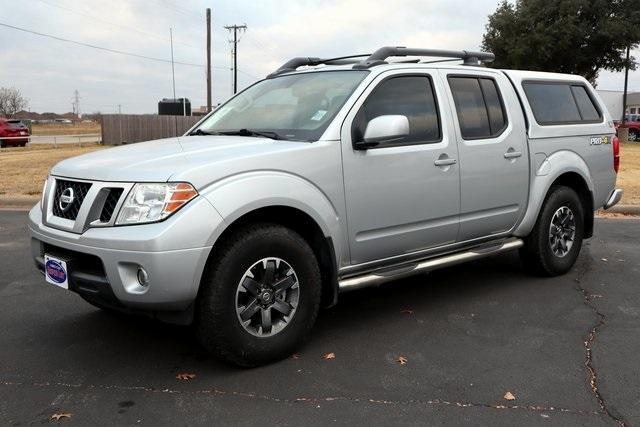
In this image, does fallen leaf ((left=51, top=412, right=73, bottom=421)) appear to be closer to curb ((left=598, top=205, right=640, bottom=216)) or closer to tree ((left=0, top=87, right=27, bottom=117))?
curb ((left=598, top=205, right=640, bottom=216))

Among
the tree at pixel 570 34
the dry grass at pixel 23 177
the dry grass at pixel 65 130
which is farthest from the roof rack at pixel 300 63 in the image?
the dry grass at pixel 65 130

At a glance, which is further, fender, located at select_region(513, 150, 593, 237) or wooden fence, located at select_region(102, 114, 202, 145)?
wooden fence, located at select_region(102, 114, 202, 145)

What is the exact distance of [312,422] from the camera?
2969 millimetres

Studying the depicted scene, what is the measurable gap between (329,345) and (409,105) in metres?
1.76

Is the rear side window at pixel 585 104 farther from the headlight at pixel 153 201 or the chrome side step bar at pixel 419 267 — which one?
the headlight at pixel 153 201

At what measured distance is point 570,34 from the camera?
101 feet

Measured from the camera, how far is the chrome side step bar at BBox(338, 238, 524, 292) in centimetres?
394

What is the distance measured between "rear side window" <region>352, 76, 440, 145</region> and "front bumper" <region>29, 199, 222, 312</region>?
139 cm

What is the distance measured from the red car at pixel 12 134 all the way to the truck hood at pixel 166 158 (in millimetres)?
26964

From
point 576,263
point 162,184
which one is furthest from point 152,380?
point 576,263

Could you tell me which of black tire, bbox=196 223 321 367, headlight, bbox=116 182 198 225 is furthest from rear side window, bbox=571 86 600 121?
headlight, bbox=116 182 198 225

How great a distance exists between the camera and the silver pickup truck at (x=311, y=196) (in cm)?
320

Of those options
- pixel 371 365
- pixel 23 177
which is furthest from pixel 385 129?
pixel 23 177

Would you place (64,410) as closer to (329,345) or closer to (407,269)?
(329,345)
